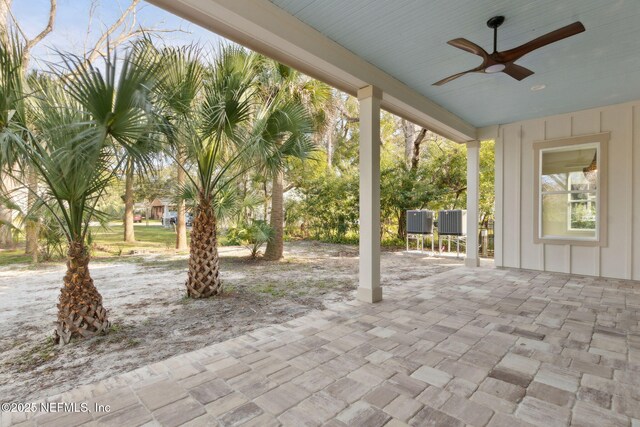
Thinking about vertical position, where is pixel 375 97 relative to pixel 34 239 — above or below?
above

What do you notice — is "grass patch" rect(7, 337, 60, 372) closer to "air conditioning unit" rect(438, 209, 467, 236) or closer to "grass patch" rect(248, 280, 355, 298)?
"grass patch" rect(248, 280, 355, 298)

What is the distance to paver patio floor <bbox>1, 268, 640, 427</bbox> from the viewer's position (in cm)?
160

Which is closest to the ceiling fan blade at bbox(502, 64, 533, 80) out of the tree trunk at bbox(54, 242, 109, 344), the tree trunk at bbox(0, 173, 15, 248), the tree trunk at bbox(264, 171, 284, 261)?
the tree trunk at bbox(54, 242, 109, 344)

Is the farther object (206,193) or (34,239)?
(34,239)

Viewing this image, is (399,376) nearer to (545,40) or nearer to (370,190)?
(370,190)

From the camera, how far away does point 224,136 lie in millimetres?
3641

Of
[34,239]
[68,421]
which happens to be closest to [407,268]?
[68,421]

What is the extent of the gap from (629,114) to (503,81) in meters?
2.60

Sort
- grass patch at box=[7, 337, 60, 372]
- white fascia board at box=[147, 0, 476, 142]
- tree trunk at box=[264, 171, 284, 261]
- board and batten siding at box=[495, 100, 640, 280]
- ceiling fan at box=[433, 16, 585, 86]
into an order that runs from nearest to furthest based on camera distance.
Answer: grass patch at box=[7, 337, 60, 372], white fascia board at box=[147, 0, 476, 142], ceiling fan at box=[433, 16, 585, 86], board and batten siding at box=[495, 100, 640, 280], tree trunk at box=[264, 171, 284, 261]

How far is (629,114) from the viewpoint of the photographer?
4.76 meters

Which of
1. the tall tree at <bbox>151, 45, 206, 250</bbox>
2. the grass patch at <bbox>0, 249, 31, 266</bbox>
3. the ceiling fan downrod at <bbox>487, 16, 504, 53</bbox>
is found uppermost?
the ceiling fan downrod at <bbox>487, 16, 504, 53</bbox>

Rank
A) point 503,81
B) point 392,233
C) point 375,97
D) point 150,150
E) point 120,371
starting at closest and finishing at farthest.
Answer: point 120,371 < point 150,150 < point 375,97 < point 503,81 < point 392,233

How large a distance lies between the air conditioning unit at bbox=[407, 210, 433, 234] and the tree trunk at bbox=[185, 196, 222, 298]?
5.58m

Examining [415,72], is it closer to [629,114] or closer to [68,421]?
[629,114]
